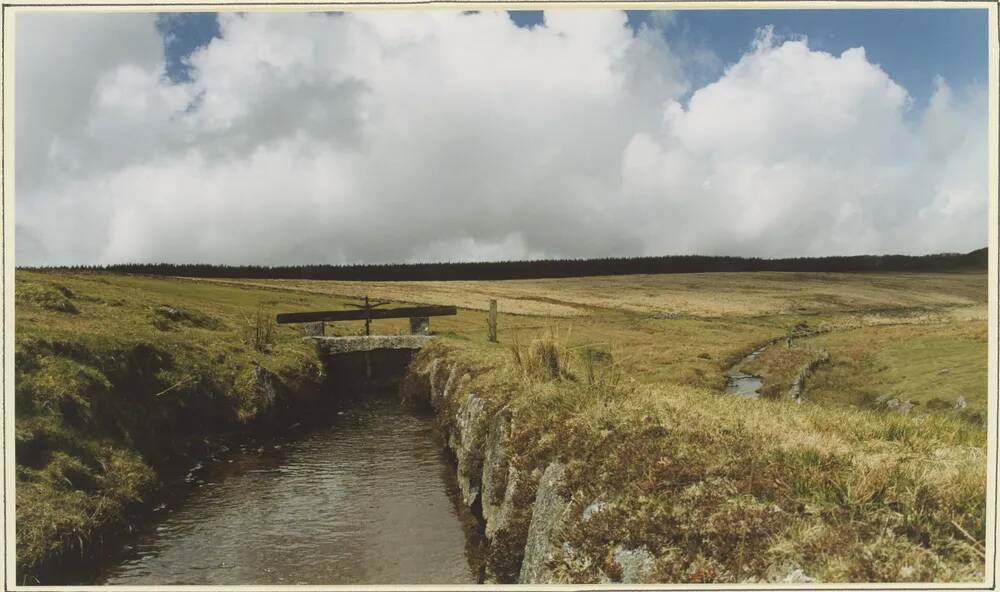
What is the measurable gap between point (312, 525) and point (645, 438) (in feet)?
21.7

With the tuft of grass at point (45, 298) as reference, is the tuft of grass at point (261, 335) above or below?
below

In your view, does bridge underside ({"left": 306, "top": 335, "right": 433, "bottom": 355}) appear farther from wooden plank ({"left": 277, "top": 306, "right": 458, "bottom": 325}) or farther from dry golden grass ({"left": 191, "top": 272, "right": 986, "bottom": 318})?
dry golden grass ({"left": 191, "top": 272, "right": 986, "bottom": 318})

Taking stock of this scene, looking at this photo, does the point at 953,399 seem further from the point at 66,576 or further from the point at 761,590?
the point at 66,576

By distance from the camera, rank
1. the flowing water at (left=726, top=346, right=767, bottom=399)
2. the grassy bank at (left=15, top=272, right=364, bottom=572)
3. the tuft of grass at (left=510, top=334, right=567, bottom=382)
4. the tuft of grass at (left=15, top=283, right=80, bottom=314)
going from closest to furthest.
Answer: the grassy bank at (left=15, top=272, right=364, bottom=572), the tuft of grass at (left=510, top=334, right=567, bottom=382), the tuft of grass at (left=15, top=283, right=80, bottom=314), the flowing water at (left=726, top=346, right=767, bottom=399)

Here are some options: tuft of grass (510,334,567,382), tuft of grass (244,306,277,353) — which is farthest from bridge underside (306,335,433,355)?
tuft of grass (510,334,567,382)

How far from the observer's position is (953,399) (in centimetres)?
2025

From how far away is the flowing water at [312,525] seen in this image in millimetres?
9734

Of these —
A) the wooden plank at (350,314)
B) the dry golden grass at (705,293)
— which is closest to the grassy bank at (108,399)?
the wooden plank at (350,314)

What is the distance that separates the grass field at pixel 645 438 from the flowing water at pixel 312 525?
1243mm

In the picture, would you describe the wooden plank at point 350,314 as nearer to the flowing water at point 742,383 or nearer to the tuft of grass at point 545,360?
the flowing water at point 742,383

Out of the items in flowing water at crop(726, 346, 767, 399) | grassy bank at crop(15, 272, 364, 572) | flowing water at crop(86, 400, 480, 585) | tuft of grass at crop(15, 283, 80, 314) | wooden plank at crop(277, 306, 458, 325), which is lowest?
flowing water at crop(726, 346, 767, 399)

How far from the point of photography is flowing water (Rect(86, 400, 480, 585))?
9734 millimetres

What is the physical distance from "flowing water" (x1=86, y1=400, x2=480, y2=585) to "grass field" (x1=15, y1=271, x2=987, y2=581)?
1243mm

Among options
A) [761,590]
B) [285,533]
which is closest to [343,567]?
[285,533]
